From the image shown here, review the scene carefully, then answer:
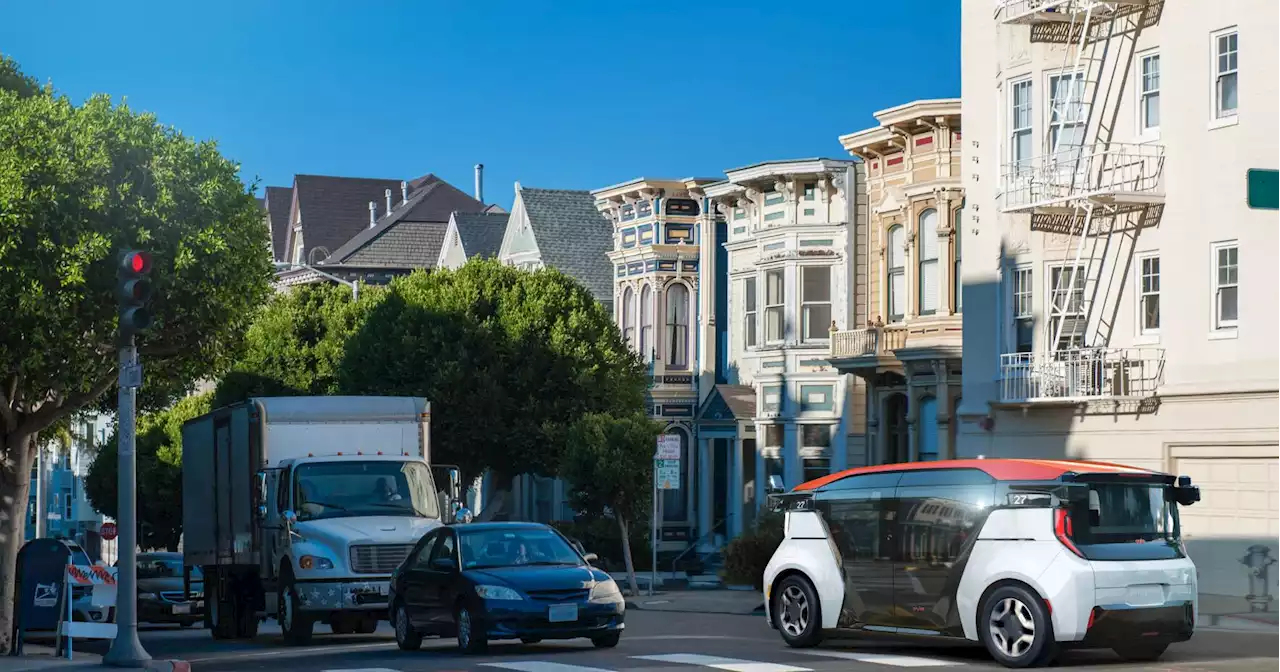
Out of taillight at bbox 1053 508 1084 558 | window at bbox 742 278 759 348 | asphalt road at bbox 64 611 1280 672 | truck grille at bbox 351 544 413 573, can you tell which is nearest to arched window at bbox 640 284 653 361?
window at bbox 742 278 759 348

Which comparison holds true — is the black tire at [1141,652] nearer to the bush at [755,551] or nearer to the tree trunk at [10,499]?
the tree trunk at [10,499]

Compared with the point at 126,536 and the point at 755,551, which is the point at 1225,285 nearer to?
the point at 755,551

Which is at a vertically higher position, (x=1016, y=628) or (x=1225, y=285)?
(x=1225, y=285)

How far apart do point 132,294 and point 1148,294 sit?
706 inches

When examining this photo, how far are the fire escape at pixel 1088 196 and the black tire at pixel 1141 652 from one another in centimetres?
1318

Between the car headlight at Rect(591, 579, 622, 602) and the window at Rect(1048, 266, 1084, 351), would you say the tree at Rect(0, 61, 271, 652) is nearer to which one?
the car headlight at Rect(591, 579, 622, 602)

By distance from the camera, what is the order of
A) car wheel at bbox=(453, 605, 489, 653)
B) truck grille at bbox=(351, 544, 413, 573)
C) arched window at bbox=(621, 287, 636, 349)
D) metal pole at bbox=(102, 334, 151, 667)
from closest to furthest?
metal pole at bbox=(102, 334, 151, 667) < car wheel at bbox=(453, 605, 489, 653) < truck grille at bbox=(351, 544, 413, 573) < arched window at bbox=(621, 287, 636, 349)

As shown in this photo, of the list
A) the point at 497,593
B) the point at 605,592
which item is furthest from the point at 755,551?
the point at 497,593

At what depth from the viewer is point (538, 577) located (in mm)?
20219

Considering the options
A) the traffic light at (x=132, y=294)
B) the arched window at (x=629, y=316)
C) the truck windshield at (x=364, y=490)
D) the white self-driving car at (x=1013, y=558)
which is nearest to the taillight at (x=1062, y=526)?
the white self-driving car at (x=1013, y=558)

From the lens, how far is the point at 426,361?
4862cm

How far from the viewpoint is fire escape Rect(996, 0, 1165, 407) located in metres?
31.1

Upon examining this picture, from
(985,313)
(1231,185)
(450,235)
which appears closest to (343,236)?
(450,235)

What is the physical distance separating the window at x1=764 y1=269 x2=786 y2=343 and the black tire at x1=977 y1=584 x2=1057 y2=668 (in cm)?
2836
